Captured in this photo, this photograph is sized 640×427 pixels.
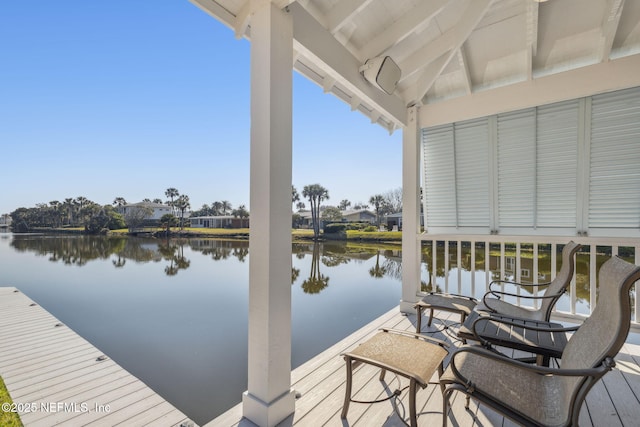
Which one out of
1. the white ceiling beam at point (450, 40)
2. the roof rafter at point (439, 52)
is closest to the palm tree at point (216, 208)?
the roof rafter at point (439, 52)

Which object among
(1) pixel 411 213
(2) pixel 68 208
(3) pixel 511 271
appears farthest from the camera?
(2) pixel 68 208

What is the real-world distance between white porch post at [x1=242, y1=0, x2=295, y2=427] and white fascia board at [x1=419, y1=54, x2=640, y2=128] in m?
2.65

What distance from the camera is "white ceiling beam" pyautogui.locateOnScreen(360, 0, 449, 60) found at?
7.51 ft

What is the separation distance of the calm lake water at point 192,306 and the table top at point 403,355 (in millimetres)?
2440

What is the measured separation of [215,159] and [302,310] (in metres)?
20.8

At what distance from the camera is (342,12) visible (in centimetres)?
215

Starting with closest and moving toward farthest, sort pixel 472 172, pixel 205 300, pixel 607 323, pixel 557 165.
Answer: pixel 607 323
pixel 557 165
pixel 472 172
pixel 205 300

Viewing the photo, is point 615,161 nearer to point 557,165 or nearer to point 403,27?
point 557,165

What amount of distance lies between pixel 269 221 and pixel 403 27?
2.22 meters

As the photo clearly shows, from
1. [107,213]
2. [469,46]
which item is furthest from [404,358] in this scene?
[107,213]

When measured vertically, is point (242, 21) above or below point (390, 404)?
above

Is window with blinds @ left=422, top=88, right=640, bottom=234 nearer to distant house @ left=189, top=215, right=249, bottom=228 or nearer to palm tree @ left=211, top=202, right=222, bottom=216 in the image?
distant house @ left=189, top=215, right=249, bottom=228

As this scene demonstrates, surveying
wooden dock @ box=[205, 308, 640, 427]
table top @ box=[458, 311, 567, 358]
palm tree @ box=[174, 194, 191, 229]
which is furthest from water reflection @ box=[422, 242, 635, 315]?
palm tree @ box=[174, 194, 191, 229]

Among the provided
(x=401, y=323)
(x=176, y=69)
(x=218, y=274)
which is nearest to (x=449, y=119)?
(x=401, y=323)
